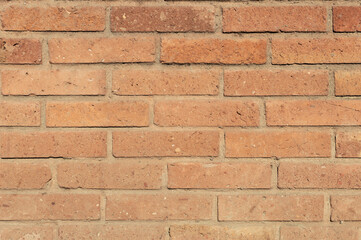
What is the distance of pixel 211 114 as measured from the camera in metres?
1.16

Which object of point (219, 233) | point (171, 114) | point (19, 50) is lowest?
point (219, 233)

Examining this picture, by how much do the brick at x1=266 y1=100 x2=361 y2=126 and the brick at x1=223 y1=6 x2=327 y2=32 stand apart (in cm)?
22

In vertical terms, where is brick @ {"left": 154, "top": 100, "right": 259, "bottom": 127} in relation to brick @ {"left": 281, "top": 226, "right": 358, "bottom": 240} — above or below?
above

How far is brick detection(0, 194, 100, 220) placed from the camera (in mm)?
1167

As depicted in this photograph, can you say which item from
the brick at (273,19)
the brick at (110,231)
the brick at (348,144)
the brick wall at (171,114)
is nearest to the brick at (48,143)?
the brick wall at (171,114)

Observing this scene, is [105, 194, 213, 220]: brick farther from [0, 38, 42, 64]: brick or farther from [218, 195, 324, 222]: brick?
[0, 38, 42, 64]: brick

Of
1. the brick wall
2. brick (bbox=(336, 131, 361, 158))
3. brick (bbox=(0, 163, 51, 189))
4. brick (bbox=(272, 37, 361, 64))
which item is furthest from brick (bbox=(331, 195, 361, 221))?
brick (bbox=(0, 163, 51, 189))

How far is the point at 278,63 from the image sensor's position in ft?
3.82

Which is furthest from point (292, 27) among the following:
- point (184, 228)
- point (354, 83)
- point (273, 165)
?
point (184, 228)

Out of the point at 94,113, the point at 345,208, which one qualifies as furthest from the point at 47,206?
the point at 345,208

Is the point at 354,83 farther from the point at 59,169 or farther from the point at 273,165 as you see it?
the point at 59,169

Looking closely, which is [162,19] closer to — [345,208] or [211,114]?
[211,114]

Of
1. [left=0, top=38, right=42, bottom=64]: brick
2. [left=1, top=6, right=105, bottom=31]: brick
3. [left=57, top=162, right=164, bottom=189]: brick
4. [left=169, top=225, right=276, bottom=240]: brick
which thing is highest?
[left=1, top=6, right=105, bottom=31]: brick

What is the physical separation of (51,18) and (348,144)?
3.13ft
